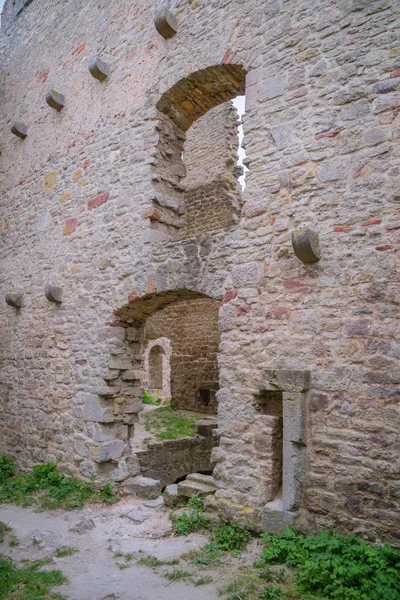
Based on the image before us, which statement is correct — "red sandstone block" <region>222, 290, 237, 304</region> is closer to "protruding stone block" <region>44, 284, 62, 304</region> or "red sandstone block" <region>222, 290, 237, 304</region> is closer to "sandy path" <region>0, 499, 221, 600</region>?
"sandy path" <region>0, 499, 221, 600</region>

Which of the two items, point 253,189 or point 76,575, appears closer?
point 76,575

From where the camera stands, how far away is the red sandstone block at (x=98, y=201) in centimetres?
594

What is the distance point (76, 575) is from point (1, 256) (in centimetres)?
574

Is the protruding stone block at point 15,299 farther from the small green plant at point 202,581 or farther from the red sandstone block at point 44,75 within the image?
the small green plant at point 202,581

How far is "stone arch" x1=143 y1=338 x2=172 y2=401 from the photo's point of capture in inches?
559

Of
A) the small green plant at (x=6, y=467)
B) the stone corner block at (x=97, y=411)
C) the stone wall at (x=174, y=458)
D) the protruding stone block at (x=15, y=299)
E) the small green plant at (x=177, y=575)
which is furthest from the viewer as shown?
the stone wall at (x=174, y=458)

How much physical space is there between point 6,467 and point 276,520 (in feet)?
15.4

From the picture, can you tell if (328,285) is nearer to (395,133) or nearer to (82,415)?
(395,133)

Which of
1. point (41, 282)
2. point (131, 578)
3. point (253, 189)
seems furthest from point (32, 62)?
point (131, 578)

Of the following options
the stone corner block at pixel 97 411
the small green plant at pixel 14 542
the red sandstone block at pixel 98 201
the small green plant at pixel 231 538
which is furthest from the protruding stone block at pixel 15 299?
the small green plant at pixel 231 538

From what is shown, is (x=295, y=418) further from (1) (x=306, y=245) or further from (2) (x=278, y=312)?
(1) (x=306, y=245)

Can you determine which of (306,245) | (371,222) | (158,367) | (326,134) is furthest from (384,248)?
(158,367)

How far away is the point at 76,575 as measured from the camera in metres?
3.60

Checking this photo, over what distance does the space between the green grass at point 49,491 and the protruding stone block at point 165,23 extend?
17.7 ft
